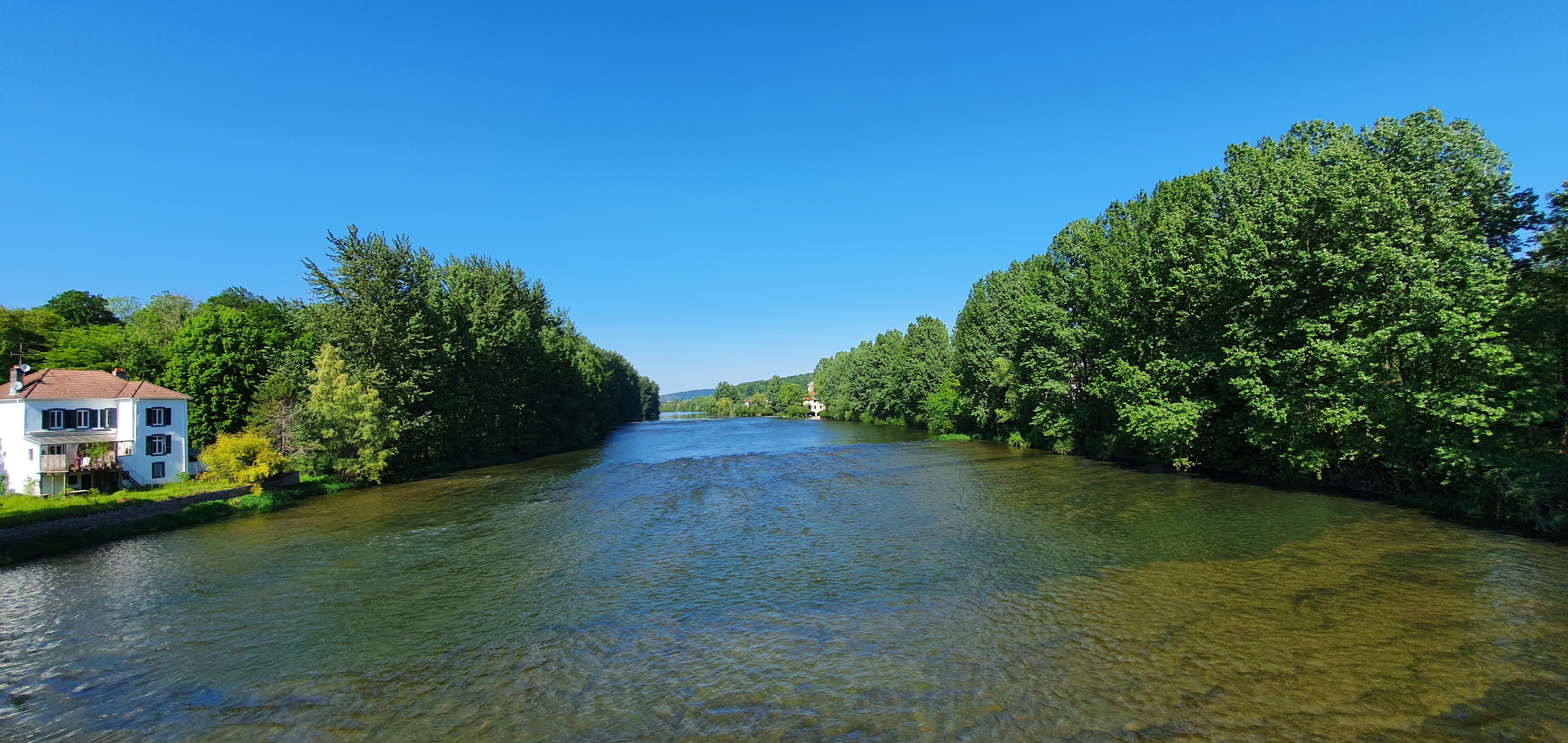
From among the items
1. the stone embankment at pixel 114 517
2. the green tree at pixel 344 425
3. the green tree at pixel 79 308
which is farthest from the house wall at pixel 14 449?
the green tree at pixel 79 308

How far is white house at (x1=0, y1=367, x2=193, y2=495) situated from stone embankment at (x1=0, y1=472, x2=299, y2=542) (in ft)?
19.8

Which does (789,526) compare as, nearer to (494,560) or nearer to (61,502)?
(494,560)

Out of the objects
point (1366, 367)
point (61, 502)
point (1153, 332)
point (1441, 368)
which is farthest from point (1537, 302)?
point (61, 502)

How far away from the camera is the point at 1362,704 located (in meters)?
8.92

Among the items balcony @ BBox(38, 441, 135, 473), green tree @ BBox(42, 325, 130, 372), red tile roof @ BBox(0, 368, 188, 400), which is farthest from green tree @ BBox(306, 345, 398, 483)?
green tree @ BBox(42, 325, 130, 372)

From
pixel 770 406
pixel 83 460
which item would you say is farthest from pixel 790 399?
pixel 83 460

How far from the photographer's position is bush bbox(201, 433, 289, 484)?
3288 centimetres

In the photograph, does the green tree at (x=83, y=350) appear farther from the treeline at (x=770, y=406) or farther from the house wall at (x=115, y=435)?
the treeline at (x=770, y=406)

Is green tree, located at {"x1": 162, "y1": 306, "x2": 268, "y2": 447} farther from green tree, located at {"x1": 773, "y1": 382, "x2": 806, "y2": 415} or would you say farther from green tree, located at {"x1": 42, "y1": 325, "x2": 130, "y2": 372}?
green tree, located at {"x1": 773, "y1": 382, "x2": 806, "y2": 415}

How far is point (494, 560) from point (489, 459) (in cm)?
3591

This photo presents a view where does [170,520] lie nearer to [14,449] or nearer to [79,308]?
[14,449]

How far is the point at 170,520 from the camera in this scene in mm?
26672

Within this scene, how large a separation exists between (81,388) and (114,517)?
45.6 ft

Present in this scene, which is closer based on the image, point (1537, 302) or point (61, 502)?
point (1537, 302)
